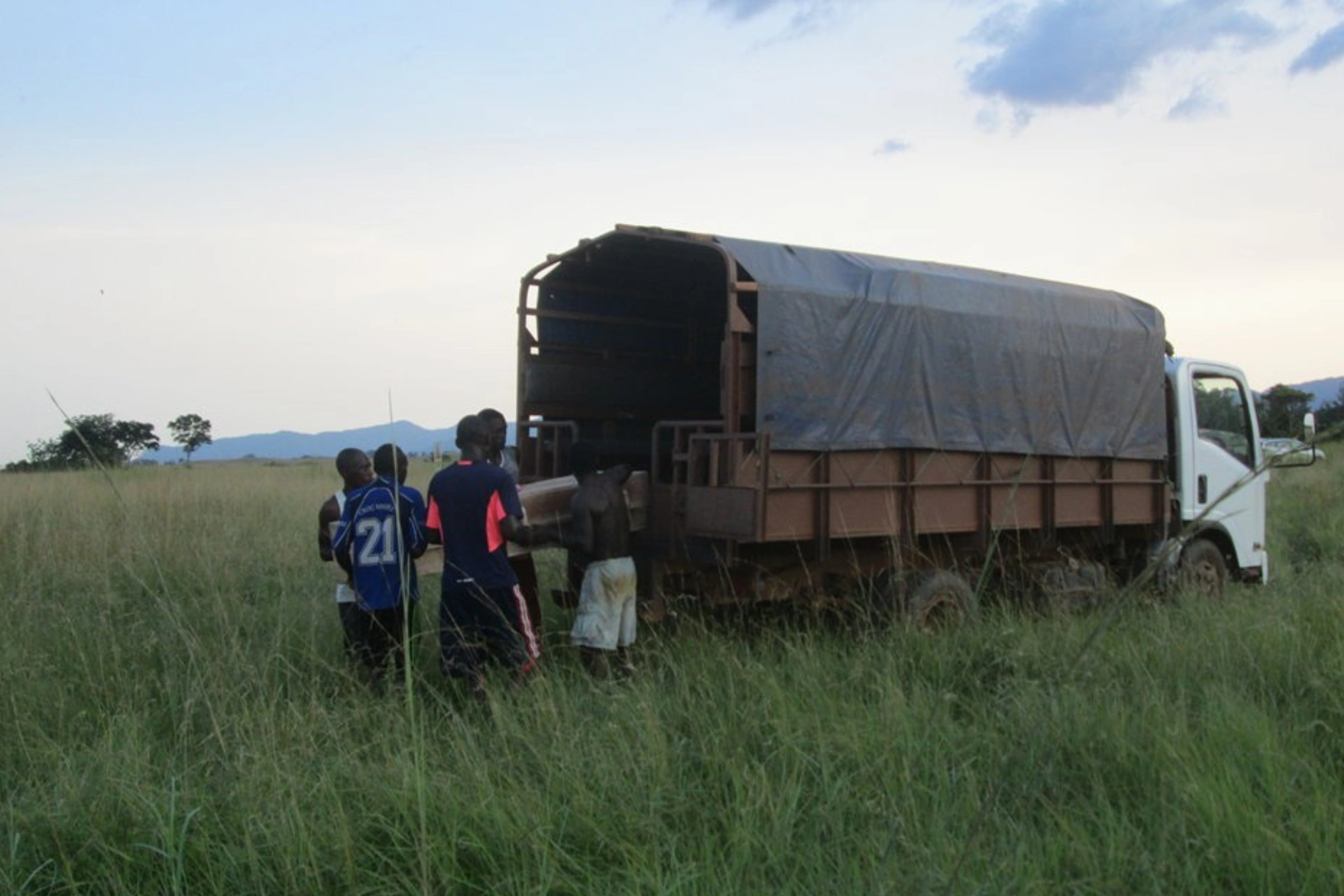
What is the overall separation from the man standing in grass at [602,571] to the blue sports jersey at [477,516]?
53 centimetres

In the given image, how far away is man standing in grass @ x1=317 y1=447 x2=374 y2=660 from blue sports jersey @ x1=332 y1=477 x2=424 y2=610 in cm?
22

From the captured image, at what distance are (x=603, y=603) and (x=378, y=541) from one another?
1239 mm

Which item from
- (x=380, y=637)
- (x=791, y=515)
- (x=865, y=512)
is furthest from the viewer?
(x=865, y=512)

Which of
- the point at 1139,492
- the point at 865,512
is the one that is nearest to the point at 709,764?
the point at 865,512

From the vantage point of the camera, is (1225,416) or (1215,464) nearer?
A: (1215,464)

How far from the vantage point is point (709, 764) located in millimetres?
4605

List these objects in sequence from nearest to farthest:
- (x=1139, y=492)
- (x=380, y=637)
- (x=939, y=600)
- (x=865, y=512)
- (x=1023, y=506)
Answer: (x=380, y=637)
(x=865, y=512)
(x=939, y=600)
(x=1023, y=506)
(x=1139, y=492)

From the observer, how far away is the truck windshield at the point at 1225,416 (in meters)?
9.73

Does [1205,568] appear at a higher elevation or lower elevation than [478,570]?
lower

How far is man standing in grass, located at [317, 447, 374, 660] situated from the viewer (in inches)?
254

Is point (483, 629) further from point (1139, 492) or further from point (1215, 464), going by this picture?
point (1215, 464)

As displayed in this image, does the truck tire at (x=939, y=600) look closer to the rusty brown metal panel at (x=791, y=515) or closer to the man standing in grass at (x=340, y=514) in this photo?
the rusty brown metal panel at (x=791, y=515)

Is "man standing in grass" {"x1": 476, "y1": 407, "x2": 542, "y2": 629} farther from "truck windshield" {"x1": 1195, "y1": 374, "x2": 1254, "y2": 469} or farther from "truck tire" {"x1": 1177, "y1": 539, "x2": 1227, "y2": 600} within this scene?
"truck windshield" {"x1": 1195, "y1": 374, "x2": 1254, "y2": 469}

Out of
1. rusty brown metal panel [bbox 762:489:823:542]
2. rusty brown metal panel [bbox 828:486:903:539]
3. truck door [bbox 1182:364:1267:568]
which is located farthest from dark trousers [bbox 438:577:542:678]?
truck door [bbox 1182:364:1267:568]
